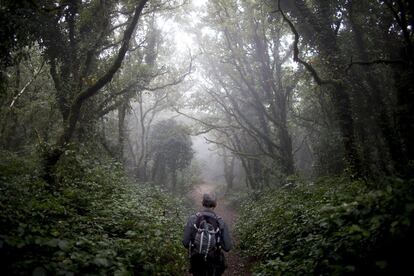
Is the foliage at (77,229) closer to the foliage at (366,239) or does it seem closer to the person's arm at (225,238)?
the person's arm at (225,238)

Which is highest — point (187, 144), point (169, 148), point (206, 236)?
point (187, 144)

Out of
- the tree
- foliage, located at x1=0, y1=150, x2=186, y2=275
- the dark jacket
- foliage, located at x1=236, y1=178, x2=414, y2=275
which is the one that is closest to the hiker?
the dark jacket

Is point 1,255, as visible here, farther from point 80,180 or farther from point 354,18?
point 354,18

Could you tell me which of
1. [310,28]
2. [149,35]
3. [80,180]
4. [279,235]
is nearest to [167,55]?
[149,35]

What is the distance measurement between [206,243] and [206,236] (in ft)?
0.35

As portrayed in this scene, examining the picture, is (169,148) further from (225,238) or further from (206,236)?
(206,236)

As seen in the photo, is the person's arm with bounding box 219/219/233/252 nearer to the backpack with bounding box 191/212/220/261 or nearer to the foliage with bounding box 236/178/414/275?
the backpack with bounding box 191/212/220/261

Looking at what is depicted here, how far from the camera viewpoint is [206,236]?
16.2 feet

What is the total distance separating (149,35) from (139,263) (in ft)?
53.2

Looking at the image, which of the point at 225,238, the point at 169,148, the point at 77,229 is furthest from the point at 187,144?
the point at 225,238

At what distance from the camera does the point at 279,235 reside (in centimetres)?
767

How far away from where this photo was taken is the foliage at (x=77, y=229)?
355 cm

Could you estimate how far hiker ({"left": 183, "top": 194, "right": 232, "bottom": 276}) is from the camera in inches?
193

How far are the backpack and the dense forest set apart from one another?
0.92 meters
